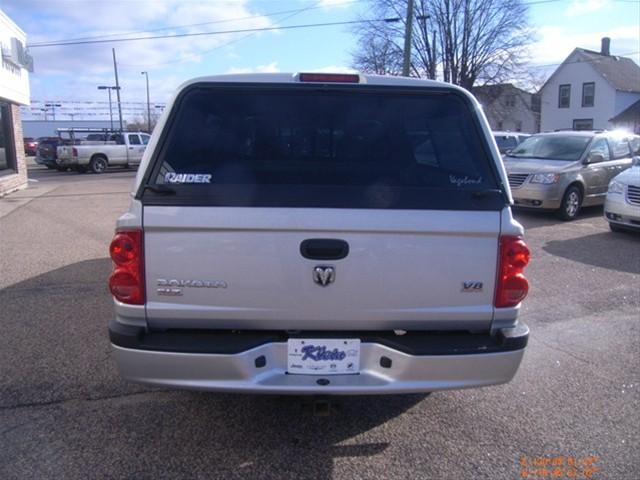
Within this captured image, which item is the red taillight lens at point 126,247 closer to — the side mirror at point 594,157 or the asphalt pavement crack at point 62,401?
the asphalt pavement crack at point 62,401

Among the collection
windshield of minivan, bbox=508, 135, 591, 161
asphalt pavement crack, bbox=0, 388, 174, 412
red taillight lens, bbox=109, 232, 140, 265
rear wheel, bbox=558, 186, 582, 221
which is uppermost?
windshield of minivan, bbox=508, 135, 591, 161

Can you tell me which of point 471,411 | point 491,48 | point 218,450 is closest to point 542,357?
point 471,411

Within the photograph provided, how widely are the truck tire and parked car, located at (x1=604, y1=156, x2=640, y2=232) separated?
23857 mm

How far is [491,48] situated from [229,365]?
39508 millimetres

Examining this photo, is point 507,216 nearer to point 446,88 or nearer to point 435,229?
point 435,229

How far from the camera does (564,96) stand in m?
45.8

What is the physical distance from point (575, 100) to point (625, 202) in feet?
133

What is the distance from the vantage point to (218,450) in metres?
3.09

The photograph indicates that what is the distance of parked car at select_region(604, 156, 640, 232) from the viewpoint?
9047 millimetres

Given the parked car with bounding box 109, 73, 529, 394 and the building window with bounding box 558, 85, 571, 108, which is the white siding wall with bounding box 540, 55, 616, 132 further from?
the parked car with bounding box 109, 73, 529, 394

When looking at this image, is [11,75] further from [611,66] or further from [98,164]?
[611,66]

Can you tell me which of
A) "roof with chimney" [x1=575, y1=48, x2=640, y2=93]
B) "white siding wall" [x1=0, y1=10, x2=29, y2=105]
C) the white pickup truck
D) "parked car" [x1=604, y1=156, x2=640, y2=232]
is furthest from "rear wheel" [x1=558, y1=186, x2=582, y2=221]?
"roof with chimney" [x1=575, y1=48, x2=640, y2=93]

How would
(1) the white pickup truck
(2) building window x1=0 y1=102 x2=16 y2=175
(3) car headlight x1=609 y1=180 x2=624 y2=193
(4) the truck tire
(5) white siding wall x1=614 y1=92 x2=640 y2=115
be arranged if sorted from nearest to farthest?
(3) car headlight x1=609 y1=180 x2=624 y2=193 → (2) building window x1=0 y1=102 x2=16 y2=175 → (1) the white pickup truck → (4) the truck tire → (5) white siding wall x1=614 y1=92 x2=640 y2=115

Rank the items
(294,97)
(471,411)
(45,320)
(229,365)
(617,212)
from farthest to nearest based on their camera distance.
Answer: (617,212) < (45,320) < (471,411) < (294,97) < (229,365)
